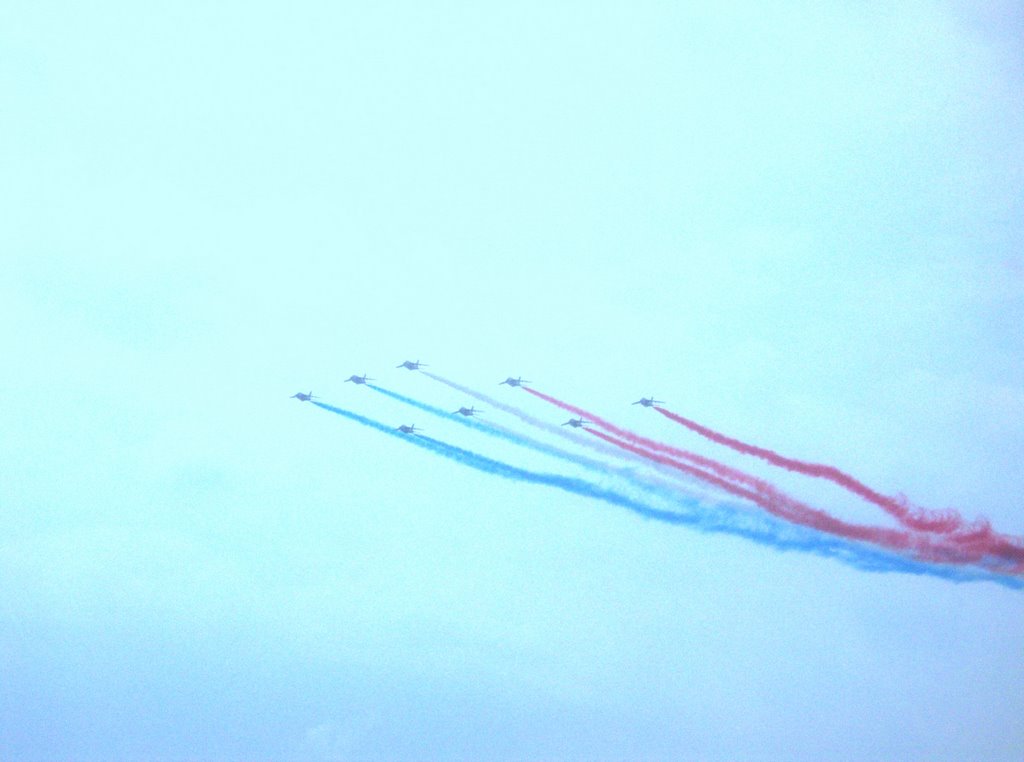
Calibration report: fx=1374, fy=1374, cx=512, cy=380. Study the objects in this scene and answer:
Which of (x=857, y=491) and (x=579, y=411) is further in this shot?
(x=579, y=411)

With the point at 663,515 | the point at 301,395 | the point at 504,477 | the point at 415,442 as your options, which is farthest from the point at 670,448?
the point at 301,395

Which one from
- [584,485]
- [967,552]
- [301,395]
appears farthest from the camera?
[301,395]

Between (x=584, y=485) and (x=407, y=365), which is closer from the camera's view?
(x=584, y=485)

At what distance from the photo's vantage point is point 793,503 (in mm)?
42844

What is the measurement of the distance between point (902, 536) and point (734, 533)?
5096 millimetres

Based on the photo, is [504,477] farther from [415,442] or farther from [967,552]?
[967,552]

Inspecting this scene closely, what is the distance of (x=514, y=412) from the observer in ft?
154

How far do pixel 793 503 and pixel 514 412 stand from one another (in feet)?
32.9

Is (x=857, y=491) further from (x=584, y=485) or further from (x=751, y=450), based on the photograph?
(x=584, y=485)

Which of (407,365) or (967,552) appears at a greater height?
(407,365)

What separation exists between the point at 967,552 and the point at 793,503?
538 cm

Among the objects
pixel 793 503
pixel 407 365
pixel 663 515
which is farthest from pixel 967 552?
pixel 407 365

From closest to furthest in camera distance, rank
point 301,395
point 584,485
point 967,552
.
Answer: point 967,552 → point 584,485 → point 301,395

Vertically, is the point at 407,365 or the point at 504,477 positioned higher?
the point at 407,365
